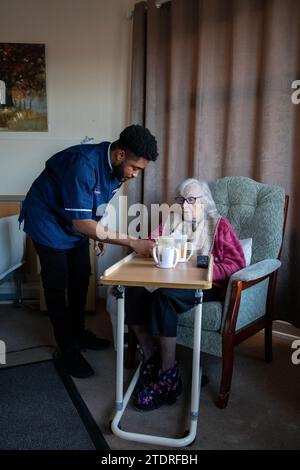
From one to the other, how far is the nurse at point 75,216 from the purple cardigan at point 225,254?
1.20ft

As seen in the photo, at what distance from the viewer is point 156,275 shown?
1.30 m

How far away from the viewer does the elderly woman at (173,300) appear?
1535mm

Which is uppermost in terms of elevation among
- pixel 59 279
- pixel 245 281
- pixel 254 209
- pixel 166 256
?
pixel 254 209

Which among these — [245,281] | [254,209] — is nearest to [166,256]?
[245,281]

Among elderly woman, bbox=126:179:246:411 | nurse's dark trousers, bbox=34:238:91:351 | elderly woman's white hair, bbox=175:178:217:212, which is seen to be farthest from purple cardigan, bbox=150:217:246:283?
nurse's dark trousers, bbox=34:238:91:351

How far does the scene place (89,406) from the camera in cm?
158

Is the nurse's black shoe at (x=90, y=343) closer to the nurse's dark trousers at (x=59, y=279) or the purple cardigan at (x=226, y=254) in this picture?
the nurse's dark trousers at (x=59, y=279)

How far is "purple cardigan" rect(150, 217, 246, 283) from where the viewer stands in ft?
5.41

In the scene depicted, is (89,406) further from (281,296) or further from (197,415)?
(281,296)

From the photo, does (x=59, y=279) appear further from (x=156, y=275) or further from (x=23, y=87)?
(x=23, y=87)

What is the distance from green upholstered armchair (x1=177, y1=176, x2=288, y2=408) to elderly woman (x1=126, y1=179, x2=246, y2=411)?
11cm

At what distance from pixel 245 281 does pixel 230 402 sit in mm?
595
